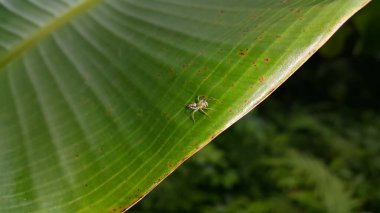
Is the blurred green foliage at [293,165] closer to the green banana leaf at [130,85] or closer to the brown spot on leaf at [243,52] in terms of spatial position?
the green banana leaf at [130,85]

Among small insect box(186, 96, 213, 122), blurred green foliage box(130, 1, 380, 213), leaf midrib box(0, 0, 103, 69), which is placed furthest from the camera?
blurred green foliage box(130, 1, 380, 213)

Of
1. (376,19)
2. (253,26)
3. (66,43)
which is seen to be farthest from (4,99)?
(376,19)

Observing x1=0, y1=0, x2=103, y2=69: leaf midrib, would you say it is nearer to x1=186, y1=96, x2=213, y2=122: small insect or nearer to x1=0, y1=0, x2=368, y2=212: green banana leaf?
x1=0, y1=0, x2=368, y2=212: green banana leaf

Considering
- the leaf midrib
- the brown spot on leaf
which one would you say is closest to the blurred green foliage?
the leaf midrib

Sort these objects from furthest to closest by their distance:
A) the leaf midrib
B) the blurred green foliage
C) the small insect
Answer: the blurred green foliage
the leaf midrib
the small insect

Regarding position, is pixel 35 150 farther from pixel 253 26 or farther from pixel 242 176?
pixel 242 176

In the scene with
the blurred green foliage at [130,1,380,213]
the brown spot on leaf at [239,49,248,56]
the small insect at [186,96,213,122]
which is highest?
the blurred green foliage at [130,1,380,213]

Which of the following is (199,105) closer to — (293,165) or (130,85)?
(130,85)

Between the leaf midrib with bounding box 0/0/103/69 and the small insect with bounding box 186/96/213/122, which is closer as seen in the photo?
the small insect with bounding box 186/96/213/122
